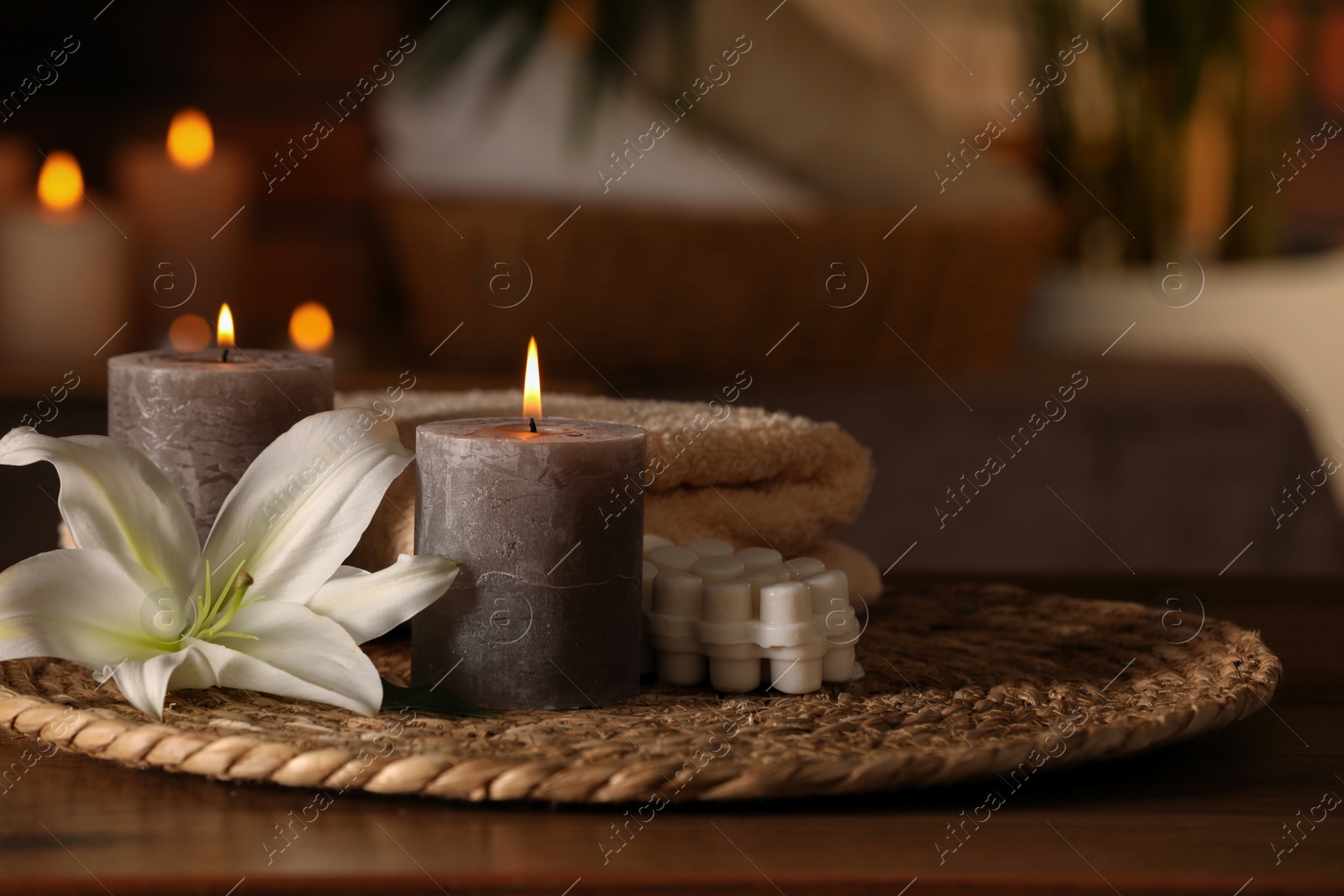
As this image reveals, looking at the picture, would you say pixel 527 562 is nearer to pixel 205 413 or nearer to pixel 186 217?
pixel 205 413

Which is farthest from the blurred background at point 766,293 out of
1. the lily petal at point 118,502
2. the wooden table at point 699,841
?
the wooden table at point 699,841

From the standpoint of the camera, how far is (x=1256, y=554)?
137 centimetres

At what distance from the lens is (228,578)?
0.51 metres

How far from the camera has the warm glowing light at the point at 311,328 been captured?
100 centimetres

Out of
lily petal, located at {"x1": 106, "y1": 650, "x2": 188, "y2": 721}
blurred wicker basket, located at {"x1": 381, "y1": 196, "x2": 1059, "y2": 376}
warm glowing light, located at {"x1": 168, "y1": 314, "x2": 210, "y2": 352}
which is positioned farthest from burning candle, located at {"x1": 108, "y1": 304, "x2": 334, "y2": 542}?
blurred wicker basket, located at {"x1": 381, "y1": 196, "x2": 1059, "y2": 376}

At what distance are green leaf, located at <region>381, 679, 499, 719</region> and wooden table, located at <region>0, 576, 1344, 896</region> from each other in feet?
0.14

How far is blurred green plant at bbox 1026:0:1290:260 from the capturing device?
179 centimetres

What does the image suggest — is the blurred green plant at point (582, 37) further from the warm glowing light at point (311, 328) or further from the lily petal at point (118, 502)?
the lily petal at point (118, 502)

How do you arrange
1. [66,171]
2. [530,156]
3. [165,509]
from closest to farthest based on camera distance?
1. [165,509]
2. [66,171]
3. [530,156]

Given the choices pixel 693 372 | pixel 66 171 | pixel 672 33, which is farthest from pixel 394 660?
pixel 672 33

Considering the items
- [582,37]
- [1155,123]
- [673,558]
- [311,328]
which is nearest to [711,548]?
[673,558]

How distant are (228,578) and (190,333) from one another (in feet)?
2.44

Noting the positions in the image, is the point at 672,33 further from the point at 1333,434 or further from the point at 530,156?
the point at 1333,434

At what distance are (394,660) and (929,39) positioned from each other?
181cm
